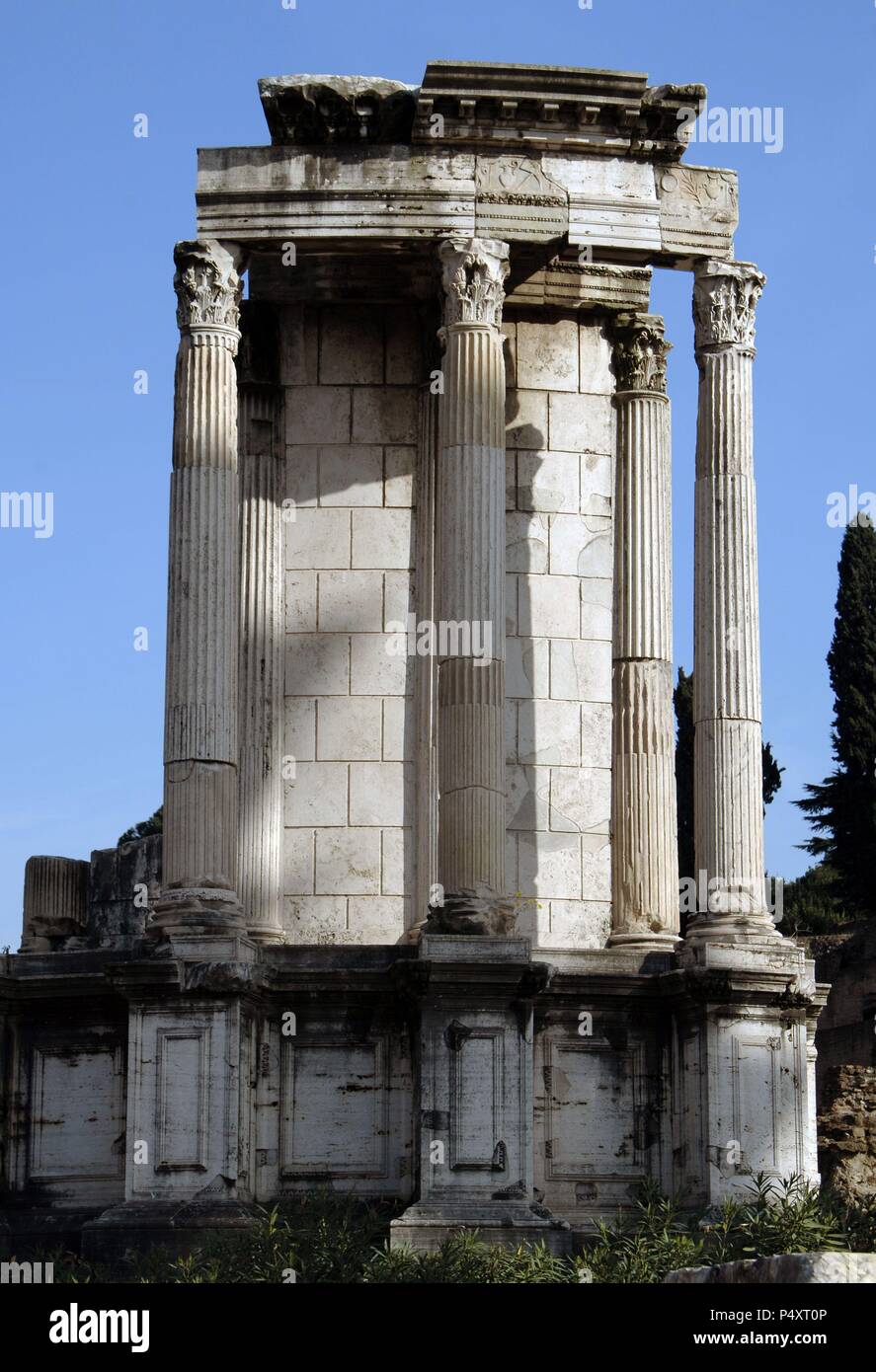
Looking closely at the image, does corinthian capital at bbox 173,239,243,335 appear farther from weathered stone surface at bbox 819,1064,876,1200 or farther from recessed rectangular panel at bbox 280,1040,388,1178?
weathered stone surface at bbox 819,1064,876,1200

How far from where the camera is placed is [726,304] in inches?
1025

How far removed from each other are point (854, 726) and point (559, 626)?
128 ft

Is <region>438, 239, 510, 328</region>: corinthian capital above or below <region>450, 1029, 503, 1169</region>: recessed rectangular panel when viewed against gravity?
above

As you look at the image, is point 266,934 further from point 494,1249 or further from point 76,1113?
point 494,1249

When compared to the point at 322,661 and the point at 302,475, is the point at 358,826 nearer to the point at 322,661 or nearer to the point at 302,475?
the point at 322,661

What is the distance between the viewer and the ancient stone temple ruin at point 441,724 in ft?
77.3

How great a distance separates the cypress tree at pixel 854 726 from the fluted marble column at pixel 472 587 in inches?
1557

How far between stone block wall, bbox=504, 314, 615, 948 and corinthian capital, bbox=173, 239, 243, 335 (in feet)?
11.6

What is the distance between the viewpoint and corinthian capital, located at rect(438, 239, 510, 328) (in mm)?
25188

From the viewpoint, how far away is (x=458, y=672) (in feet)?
79.5

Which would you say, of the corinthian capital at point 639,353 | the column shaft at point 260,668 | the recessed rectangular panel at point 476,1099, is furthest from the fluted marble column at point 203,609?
the corinthian capital at point 639,353

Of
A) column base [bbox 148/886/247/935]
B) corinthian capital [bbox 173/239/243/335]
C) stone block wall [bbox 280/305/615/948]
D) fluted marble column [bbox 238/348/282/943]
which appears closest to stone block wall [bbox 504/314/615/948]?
stone block wall [bbox 280/305/615/948]

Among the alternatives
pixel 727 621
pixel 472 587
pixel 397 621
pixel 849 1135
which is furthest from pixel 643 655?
pixel 849 1135
